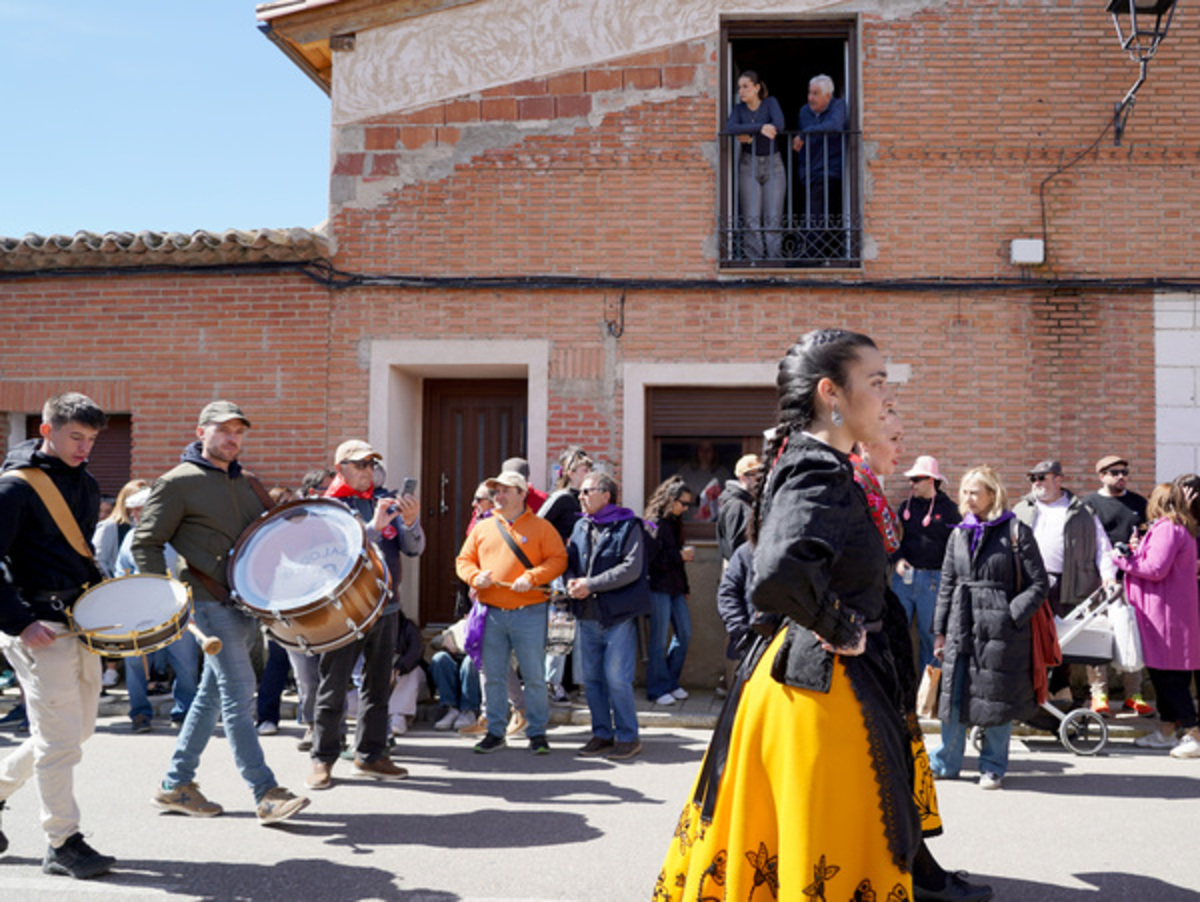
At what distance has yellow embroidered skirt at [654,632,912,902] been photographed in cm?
293

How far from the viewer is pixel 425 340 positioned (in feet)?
33.6

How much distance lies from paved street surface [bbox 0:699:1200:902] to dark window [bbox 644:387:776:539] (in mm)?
3288

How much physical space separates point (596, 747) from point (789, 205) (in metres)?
5.40

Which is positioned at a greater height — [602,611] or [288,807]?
[602,611]

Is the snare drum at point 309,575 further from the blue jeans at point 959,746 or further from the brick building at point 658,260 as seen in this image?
the brick building at point 658,260

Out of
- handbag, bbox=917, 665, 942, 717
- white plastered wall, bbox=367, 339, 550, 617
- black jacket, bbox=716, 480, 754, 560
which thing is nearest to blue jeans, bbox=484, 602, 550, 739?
black jacket, bbox=716, 480, 754, 560

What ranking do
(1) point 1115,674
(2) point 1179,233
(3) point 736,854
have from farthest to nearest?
(2) point 1179,233 < (1) point 1115,674 < (3) point 736,854

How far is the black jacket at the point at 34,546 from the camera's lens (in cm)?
470

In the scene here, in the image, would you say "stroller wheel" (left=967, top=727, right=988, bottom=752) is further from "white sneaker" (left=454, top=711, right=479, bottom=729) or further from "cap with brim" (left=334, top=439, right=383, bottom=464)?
"cap with brim" (left=334, top=439, right=383, bottom=464)

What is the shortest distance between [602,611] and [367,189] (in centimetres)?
516

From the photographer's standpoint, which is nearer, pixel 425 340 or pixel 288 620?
pixel 288 620

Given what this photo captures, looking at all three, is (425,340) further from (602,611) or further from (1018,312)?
(1018,312)

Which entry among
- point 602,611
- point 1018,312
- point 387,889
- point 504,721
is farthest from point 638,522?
point 1018,312

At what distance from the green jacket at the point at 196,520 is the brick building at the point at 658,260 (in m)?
4.59
